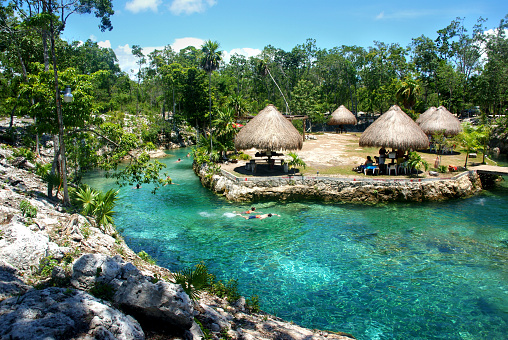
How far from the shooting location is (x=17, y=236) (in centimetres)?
758

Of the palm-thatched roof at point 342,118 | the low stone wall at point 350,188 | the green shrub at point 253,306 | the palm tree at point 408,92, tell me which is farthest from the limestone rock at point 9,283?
the palm-thatched roof at point 342,118

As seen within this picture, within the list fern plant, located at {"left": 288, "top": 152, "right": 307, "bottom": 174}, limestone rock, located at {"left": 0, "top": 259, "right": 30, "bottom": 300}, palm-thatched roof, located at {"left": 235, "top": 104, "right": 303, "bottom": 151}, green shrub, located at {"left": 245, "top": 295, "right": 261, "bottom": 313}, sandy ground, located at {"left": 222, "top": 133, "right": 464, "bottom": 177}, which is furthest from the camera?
sandy ground, located at {"left": 222, "top": 133, "right": 464, "bottom": 177}

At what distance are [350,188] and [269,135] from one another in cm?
640

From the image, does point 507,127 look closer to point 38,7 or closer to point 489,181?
point 489,181

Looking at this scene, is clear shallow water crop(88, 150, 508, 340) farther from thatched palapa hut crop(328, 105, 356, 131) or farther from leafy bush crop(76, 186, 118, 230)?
thatched palapa hut crop(328, 105, 356, 131)

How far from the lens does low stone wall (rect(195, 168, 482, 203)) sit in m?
20.5

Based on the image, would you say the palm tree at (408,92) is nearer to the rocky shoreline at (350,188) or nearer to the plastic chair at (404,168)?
the rocky shoreline at (350,188)

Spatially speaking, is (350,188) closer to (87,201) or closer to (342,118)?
(87,201)

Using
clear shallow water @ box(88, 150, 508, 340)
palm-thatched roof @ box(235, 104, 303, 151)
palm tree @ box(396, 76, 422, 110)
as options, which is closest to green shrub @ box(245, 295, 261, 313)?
clear shallow water @ box(88, 150, 508, 340)

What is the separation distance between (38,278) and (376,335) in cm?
824

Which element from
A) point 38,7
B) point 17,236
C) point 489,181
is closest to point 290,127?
point 489,181

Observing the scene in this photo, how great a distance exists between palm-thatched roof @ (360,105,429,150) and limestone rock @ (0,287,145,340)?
20.5 meters

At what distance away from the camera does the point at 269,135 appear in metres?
22.8

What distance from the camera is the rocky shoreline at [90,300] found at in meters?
4.81
